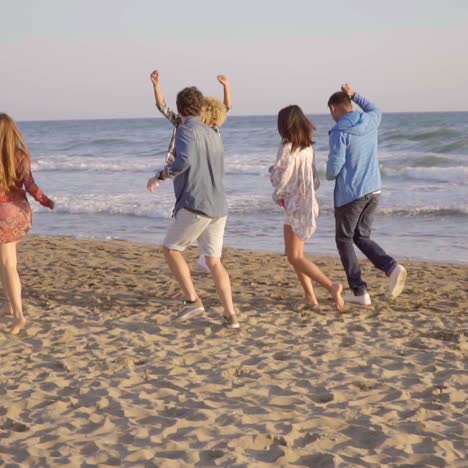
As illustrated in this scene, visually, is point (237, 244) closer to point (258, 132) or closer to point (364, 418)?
point (364, 418)

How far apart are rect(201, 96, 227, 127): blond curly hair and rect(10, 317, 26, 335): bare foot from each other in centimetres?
188

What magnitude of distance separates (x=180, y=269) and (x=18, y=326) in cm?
119

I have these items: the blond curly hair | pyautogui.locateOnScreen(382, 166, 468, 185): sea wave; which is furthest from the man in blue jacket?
pyautogui.locateOnScreen(382, 166, 468, 185): sea wave

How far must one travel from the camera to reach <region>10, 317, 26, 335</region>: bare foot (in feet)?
19.6

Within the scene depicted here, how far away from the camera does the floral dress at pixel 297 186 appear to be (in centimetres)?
608

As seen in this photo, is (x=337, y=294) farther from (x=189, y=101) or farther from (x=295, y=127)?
(x=189, y=101)

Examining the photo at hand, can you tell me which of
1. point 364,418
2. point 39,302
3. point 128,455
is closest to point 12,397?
point 128,455

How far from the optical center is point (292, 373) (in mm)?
5035

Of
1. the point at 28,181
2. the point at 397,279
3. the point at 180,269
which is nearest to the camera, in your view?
the point at 28,181

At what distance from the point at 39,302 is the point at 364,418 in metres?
3.48

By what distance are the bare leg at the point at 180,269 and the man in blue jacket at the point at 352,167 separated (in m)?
1.15

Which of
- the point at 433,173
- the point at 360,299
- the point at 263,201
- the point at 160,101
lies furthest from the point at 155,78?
the point at 433,173

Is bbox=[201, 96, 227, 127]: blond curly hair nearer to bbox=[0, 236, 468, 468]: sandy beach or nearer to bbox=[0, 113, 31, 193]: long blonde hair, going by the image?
bbox=[0, 113, 31, 193]: long blonde hair

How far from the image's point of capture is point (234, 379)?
195 inches
